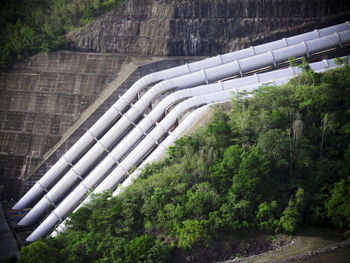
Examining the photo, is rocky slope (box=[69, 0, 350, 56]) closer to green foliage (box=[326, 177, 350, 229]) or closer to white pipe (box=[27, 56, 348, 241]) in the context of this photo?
white pipe (box=[27, 56, 348, 241])

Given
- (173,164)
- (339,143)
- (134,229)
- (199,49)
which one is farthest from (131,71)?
(339,143)

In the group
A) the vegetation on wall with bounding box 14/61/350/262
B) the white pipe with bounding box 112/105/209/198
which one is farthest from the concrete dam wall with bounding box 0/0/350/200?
the vegetation on wall with bounding box 14/61/350/262

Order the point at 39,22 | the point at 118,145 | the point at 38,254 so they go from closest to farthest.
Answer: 1. the point at 38,254
2. the point at 118,145
3. the point at 39,22

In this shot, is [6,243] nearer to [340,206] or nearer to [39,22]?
[340,206]

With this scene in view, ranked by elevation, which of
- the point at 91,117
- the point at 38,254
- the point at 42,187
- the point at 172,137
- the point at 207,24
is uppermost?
the point at 207,24

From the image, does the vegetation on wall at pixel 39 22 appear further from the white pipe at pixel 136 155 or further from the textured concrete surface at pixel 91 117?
the white pipe at pixel 136 155

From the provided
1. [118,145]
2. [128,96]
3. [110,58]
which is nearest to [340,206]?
[118,145]
